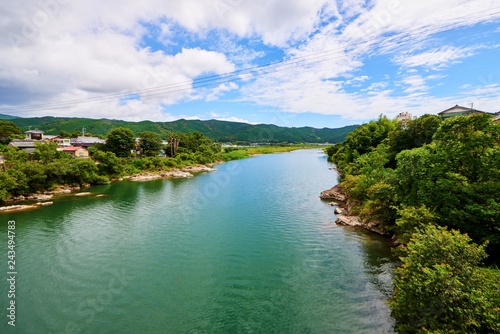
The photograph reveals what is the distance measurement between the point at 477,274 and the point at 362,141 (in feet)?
143

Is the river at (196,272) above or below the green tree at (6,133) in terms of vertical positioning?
below

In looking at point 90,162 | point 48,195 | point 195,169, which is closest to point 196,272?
point 48,195

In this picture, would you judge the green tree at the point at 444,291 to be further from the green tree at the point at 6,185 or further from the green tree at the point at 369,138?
the green tree at the point at 6,185

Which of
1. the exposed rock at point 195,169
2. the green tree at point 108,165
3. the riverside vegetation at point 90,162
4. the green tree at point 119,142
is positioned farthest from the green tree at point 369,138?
the green tree at point 119,142

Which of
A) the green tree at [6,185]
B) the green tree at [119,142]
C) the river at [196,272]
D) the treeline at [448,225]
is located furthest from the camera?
the green tree at [119,142]

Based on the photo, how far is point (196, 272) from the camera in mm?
15266

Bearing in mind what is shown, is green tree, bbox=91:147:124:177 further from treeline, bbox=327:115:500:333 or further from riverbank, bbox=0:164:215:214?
treeline, bbox=327:115:500:333

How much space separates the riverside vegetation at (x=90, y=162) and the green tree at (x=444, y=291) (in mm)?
39872

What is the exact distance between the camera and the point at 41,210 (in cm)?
2859

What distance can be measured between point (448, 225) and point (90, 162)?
1844 inches

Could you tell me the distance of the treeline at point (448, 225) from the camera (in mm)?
7953

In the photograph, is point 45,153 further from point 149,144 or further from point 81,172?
point 149,144

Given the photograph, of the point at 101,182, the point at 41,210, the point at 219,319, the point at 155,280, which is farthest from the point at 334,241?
the point at 101,182

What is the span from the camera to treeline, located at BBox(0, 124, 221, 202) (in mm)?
34031
